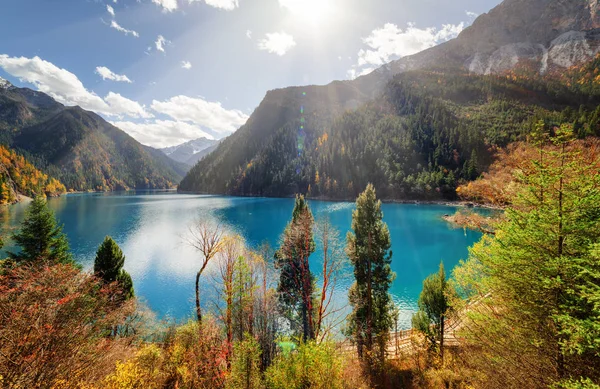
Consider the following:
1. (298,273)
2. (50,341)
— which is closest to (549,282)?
(298,273)

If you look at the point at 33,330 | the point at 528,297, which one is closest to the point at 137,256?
the point at 33,330

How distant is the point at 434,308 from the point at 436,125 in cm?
14220

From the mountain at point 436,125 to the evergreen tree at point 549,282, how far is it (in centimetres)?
9752

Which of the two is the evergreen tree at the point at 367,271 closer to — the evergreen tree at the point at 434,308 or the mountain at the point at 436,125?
the evergreen tree at the point at 434,308

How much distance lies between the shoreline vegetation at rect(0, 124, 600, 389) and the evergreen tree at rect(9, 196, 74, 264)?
Result: 0.09 meters

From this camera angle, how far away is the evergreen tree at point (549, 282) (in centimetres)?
570

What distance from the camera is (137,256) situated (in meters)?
39.4

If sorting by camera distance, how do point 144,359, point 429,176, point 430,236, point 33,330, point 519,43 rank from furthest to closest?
point 519,43
point 429,176
point 430,236
point 144,359
point 33,330

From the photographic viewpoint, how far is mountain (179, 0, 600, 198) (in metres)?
108

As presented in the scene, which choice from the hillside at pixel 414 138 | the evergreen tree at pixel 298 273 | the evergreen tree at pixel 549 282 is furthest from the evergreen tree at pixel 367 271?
the hillside at pixel 414 138

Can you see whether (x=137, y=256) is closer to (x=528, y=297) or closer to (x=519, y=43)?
(x=528, y=297)

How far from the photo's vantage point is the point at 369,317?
14844 millimetres

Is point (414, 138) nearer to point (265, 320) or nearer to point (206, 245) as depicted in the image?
point (206, 245)

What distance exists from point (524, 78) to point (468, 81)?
30.7 metres
